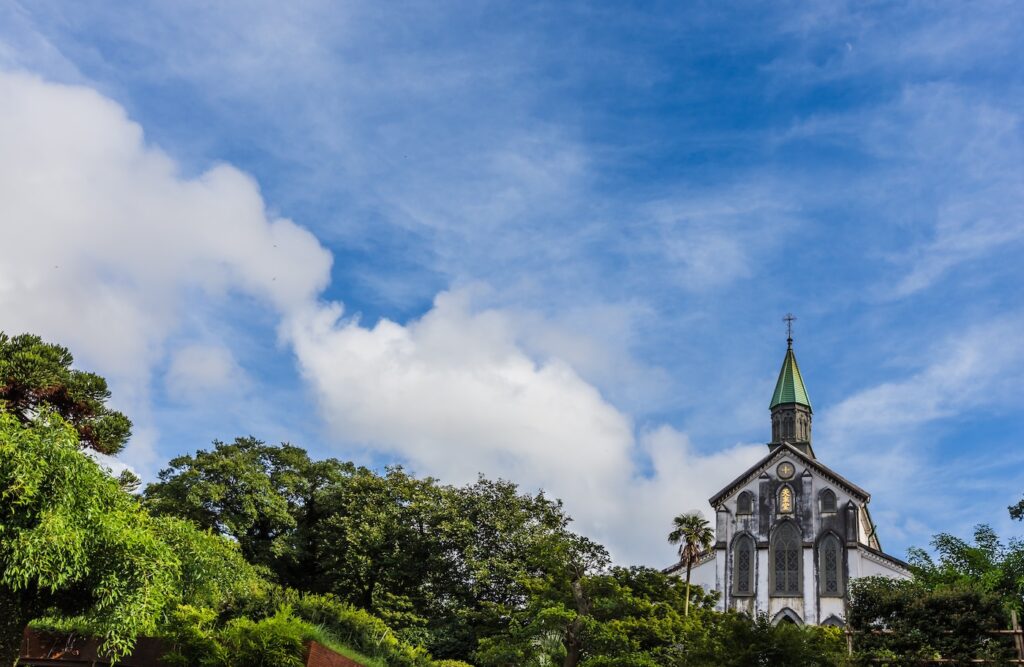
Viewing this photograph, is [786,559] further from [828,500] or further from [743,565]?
[828,500]

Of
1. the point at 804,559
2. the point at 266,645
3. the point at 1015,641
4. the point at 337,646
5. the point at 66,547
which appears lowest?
the point at 66,547

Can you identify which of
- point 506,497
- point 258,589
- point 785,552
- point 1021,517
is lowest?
point 258,589

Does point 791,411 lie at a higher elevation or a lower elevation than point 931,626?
higher

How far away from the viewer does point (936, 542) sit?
3075 cm

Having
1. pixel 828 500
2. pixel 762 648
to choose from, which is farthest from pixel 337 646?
pixel 828 500

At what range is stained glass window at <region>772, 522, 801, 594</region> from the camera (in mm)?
44281

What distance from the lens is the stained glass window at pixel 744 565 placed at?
148ft

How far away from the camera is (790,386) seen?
173 feet

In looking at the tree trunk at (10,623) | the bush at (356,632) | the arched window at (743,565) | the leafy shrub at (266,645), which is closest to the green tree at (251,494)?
the bush at (356,632)

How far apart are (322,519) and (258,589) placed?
9923mm

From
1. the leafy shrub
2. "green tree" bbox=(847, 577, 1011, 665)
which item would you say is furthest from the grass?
"green tree" bbox=(847, 577, 1011, 665)

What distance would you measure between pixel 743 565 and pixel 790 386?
1162 centimetres

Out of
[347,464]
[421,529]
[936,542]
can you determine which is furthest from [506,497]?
[936,542]

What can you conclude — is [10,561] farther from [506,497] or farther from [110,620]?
[506,497]
